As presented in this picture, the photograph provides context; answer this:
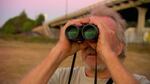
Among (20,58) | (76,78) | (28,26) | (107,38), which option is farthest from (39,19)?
(107,38)

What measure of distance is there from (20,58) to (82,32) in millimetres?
790

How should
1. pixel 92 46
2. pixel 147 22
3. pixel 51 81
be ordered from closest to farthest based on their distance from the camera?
pixel 92 46 < pixel 51 81 < pixel 147 22

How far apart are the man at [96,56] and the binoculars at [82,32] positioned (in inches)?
0.5

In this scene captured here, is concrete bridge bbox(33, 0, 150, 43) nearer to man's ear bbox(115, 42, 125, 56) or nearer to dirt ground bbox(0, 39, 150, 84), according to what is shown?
dirt ground bbox(0, 39, 150, 84)

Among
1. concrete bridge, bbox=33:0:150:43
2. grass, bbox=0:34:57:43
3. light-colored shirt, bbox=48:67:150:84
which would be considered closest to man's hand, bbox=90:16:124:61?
light-colored shirt, bbox=48:67:150:84

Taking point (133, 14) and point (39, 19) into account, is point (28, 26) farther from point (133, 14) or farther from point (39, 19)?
point (133, 14)

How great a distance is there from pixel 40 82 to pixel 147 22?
29.1 inches

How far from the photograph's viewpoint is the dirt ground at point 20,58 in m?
1.85

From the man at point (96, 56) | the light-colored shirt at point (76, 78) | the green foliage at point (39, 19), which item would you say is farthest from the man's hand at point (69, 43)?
the green foliage at point (39, 19)

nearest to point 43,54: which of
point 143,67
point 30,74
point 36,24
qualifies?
point 36,24

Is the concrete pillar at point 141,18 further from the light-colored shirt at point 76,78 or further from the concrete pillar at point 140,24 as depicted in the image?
the light-colored shirt at point 76,78

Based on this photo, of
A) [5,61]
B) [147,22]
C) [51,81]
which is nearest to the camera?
[51,81]

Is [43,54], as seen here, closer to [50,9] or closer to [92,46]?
[50,9]

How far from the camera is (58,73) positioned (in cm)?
135
